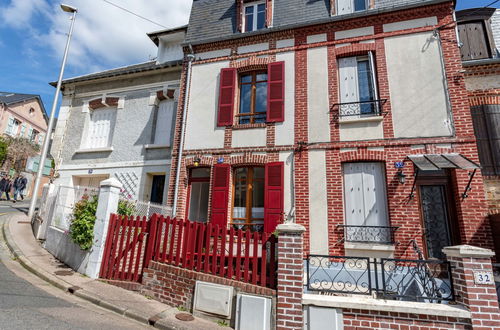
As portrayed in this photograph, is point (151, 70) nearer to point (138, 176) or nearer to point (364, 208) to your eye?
point (138, 176)

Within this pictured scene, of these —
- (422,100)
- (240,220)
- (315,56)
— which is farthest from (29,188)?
(422,100)

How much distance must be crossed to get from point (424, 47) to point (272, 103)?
429 centimetres

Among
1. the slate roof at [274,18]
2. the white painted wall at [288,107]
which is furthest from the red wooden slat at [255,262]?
the slate roof at [274,18]

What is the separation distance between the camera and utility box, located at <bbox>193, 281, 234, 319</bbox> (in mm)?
3949

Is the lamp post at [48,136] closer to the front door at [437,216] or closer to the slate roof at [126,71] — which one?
the slate roof at [126,71]

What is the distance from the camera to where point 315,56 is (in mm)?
7656

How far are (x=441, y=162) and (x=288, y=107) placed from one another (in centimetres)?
397

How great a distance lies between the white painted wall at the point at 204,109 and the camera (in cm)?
800

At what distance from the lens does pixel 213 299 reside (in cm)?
404

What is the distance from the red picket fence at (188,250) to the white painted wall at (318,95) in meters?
3.83

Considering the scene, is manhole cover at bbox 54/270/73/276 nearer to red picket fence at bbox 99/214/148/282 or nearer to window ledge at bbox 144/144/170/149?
red picket fence at bbox 99/214/148/282

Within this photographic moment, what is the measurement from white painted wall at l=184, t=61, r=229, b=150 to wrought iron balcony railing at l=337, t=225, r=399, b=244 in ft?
14.0

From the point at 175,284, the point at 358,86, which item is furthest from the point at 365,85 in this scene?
the point at 175,284

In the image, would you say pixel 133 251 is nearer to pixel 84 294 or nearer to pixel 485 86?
pixel 84 294
